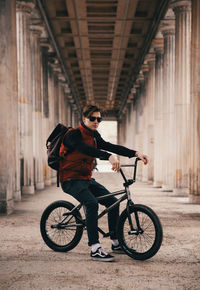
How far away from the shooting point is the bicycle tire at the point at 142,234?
5602mm

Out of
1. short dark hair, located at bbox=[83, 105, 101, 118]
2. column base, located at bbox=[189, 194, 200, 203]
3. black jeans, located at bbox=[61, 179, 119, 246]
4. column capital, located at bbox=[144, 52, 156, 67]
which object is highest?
column capital, located at bbox=[144, 52, 156, 67]

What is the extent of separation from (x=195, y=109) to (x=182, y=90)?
9.38 ft

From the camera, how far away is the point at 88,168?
6.02m

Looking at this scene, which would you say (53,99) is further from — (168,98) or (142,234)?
(142,234)

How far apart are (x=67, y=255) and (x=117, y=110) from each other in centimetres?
5367

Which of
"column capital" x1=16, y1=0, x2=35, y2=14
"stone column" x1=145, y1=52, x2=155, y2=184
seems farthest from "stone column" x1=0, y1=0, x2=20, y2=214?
"stone column" x1=145, y1=52, x2=155, y2=184

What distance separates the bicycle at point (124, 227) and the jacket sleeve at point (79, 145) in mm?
401

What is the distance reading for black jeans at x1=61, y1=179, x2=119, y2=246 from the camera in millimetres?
5738

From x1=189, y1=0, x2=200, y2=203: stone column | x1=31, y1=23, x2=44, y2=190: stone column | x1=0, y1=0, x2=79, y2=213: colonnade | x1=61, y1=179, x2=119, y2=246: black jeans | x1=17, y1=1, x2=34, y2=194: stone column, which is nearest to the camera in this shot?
x1=61, y1=179, x2=119, y2=246: black jeans

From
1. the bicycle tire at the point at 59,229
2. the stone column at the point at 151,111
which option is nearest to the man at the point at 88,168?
the bicycle tire at the point at 59,229

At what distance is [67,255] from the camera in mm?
6242

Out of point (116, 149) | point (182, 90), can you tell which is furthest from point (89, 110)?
point (182, 90)

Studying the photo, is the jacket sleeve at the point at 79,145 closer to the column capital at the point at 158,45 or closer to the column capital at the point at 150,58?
the column capital at the point at 158,45

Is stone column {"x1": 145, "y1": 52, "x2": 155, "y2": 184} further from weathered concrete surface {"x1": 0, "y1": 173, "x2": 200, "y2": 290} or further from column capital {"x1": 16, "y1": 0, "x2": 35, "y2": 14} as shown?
weathered concrete surface {"x1": 0, "y1": 173, "x2": 200, "y2": 290}
